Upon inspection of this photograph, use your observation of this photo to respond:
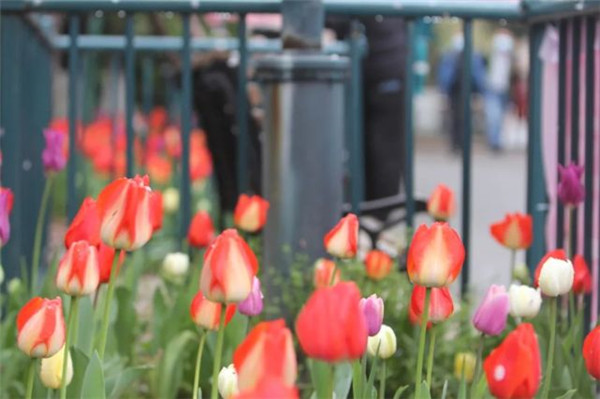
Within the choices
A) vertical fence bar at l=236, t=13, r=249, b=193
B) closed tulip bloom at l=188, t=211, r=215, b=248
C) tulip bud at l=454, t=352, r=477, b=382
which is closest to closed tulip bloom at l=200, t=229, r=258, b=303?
tulip bud at l=454, t=352, r=477, b=382

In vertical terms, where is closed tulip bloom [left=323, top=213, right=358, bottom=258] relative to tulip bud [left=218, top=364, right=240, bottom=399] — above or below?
above

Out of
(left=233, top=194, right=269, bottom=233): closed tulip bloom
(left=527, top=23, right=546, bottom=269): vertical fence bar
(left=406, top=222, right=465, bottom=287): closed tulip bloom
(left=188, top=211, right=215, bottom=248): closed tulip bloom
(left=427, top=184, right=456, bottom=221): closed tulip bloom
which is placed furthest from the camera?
(left=527, top=23, right=546, bottom=269): vertical fence bar

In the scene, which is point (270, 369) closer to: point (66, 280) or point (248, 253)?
point (248, 253)

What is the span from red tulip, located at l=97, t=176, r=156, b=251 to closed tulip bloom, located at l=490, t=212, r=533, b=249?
96cm

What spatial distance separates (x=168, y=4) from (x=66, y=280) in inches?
55.7

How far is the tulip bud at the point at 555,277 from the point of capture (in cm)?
192

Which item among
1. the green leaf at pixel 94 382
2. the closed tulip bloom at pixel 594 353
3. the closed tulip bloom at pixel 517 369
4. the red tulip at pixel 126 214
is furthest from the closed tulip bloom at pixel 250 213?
the closed tulip bloom at pixel 517 369

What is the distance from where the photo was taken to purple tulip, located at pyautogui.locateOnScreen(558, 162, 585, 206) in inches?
97.6

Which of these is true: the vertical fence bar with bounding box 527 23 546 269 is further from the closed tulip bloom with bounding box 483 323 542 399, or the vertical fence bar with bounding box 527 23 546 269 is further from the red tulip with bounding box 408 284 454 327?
the closed tulip bloom with bounding box 483 323 542 399

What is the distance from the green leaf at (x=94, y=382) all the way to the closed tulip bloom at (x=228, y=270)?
15.1 inches

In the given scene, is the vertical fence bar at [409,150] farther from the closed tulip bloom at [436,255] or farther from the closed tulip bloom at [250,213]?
the closed tulip bloom at [436,255]

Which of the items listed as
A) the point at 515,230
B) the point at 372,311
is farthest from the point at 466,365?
the point at 372,311

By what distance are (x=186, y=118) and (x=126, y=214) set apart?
1.57 m

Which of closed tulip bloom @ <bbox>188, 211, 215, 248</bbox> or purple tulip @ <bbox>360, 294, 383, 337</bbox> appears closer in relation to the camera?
purple tulip @ <bbox>360, 294, 383, 337</bbox>
